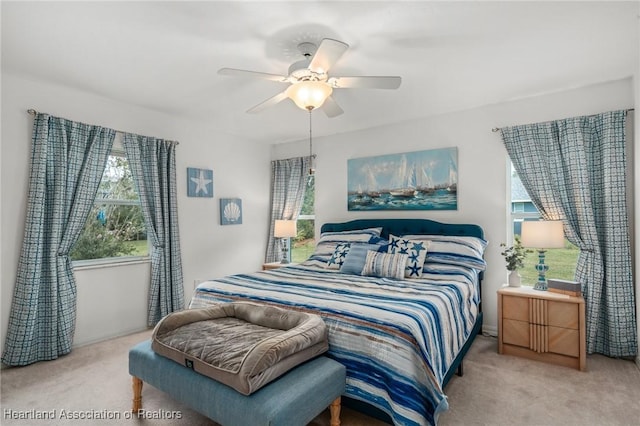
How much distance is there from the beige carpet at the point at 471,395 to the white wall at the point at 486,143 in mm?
1029

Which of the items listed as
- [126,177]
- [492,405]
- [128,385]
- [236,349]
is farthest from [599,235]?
[126,177]

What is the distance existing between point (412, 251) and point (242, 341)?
77.6 inches

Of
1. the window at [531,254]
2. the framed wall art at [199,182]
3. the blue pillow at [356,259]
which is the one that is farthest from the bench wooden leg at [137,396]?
the window at [531,254]

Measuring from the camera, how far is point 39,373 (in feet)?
8.96

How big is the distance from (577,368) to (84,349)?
4284mm

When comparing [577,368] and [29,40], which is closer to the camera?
[29,40]

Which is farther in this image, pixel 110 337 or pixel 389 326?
pixel 110 337

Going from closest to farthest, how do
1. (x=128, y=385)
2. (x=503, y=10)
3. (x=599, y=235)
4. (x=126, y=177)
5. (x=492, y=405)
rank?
(x=503, y=10)
(x=492, y=405)
(x=128, y=385)
(x=599, y=235)
(x=126, y=177)

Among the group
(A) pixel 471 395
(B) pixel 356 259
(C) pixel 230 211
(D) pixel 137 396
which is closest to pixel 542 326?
(A) pixel 471 395

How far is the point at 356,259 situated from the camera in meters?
3.44

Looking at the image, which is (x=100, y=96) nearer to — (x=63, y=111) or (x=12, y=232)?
(x=63, y=111)

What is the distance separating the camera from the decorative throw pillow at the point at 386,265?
3121 millimetres

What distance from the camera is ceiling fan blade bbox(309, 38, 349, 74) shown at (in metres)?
1.95

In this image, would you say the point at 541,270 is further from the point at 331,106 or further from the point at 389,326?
the point at 331,106
